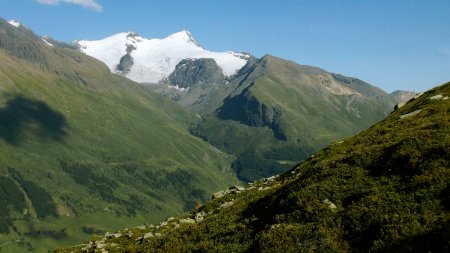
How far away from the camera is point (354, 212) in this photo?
27750 millimetres

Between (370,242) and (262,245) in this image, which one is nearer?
(370,242)

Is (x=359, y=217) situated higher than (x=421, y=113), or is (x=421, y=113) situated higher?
(x=421, y=113)

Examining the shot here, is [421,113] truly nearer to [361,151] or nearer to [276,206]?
[361,151]

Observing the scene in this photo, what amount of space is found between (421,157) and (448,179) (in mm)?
3875

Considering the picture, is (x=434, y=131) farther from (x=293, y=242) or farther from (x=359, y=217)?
(x=293, y=242)

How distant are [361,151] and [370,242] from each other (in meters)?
12.7

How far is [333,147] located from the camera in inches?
2181

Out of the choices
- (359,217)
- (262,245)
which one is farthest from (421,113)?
(262,245)

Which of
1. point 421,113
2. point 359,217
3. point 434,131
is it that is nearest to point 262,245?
point 359,217

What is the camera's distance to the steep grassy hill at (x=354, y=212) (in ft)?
82.1

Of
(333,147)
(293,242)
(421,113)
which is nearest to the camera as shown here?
(293,242)

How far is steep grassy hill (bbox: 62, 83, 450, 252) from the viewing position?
25.0 m

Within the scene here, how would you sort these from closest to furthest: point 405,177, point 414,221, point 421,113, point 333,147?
1. point 414,221
2. point 405,177
3. point 421,113
4. point 333,147

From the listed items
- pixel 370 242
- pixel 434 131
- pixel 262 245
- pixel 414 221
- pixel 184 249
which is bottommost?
pixel 184 249
